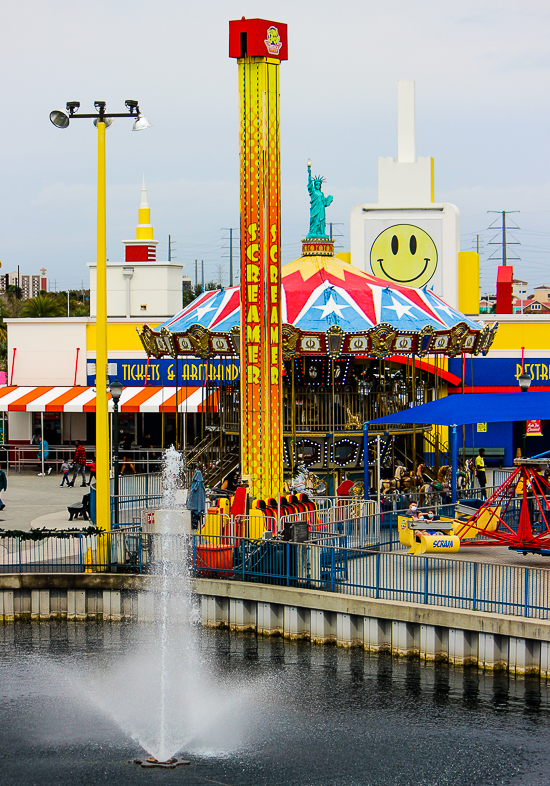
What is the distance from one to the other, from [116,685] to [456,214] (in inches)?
1233

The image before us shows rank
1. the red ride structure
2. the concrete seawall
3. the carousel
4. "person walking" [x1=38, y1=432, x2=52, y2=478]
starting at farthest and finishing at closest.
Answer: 1. "person walking" [x1=38, y1=432, x2=52, y2=478]
2. the carousel
3. the red ride structure
4. the concrete seawall

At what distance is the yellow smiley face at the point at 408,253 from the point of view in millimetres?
44469

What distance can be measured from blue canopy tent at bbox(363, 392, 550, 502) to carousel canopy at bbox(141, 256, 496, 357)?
3.08 m

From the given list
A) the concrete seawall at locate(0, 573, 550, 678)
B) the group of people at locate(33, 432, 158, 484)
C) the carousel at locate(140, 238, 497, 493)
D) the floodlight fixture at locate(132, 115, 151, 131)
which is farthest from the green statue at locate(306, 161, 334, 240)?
the concrete seawall at locate(0, 573, 550, 678)

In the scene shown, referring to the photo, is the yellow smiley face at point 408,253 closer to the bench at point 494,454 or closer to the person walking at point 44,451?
the bench at point 494,454

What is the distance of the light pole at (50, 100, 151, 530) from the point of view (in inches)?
841

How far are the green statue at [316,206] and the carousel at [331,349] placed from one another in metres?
0.42


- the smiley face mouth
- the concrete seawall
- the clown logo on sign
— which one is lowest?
the concrete seawall

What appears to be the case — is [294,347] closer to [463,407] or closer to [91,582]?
[463,407]

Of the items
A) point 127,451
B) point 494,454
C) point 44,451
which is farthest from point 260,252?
point 494,454

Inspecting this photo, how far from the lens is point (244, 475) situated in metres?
24.7

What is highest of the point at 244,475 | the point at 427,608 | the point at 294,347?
the point at 294,347

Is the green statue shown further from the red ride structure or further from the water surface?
the water surface

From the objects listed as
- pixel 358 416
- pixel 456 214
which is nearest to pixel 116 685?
pixel 358 416
